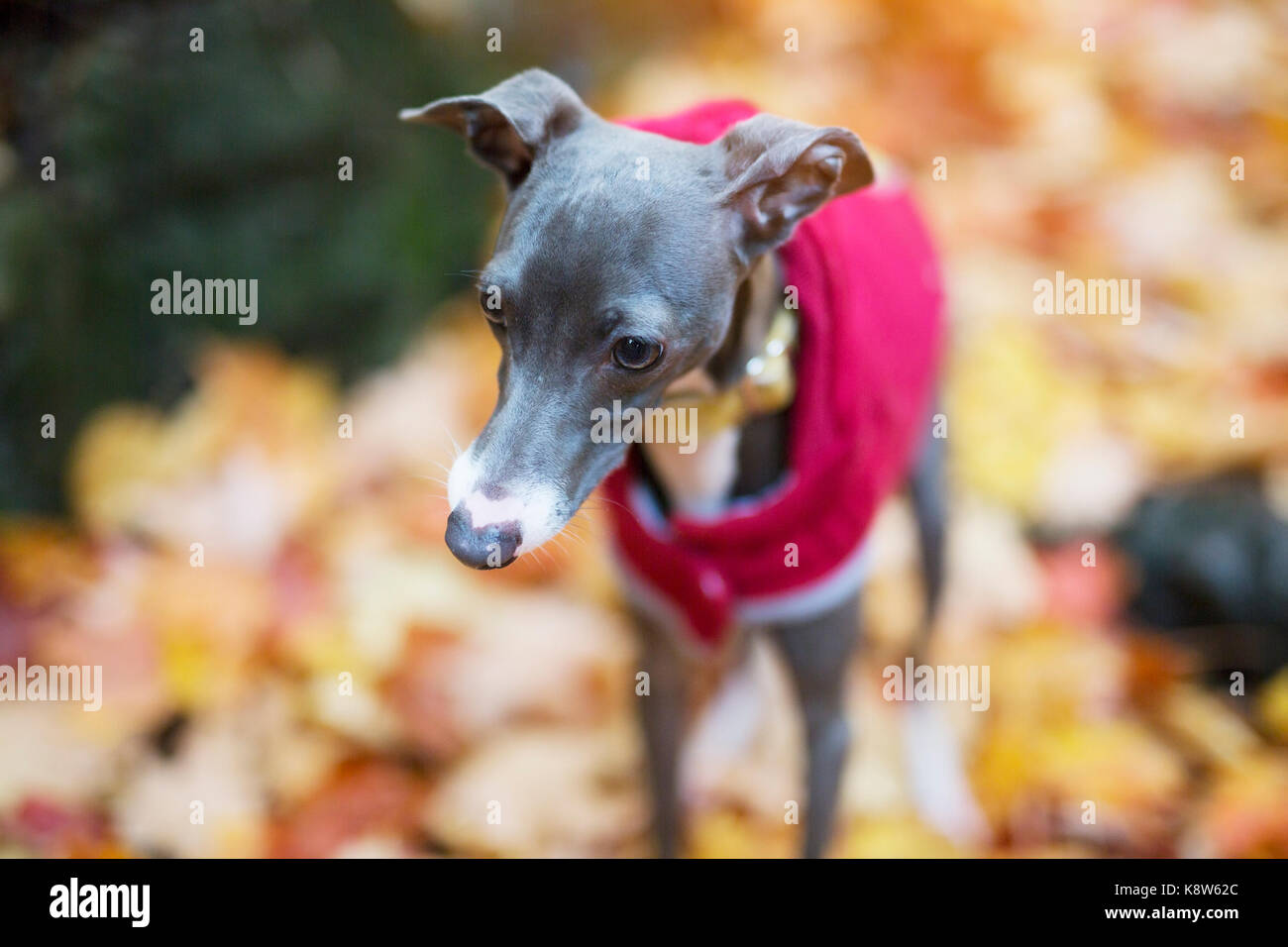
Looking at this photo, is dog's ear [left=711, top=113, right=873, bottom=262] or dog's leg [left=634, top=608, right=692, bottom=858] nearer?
dog's ear [left=711, top=113, right=873, bottom=262]

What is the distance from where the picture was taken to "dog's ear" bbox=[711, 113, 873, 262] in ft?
4.75

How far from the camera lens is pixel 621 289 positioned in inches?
55.7

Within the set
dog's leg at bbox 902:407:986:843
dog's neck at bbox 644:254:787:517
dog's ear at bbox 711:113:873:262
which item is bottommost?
dog's leg at bbox 902:407:986:843

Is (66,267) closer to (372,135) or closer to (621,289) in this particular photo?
(372,135)

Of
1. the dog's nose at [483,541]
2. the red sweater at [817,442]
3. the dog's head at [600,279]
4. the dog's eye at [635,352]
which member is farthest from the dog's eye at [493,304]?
the red sweater at [817,442]

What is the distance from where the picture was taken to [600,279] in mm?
1412

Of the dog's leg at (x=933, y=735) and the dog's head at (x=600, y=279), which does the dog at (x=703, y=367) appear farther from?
the dog's leg at (x=933, y=735)

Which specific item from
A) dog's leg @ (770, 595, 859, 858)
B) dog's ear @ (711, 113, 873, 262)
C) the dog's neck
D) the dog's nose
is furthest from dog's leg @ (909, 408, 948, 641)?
the dog's nose

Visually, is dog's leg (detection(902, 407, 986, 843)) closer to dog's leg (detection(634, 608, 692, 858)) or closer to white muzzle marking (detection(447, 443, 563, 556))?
dog's leg (detection(634, 608, 692, 858))

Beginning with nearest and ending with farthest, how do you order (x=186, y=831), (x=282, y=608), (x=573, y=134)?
(x=573, y=134) → (x=186, y=831) → (x=282, y=608)

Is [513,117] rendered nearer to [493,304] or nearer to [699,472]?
[493,304]

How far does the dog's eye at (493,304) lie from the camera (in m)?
1.45
